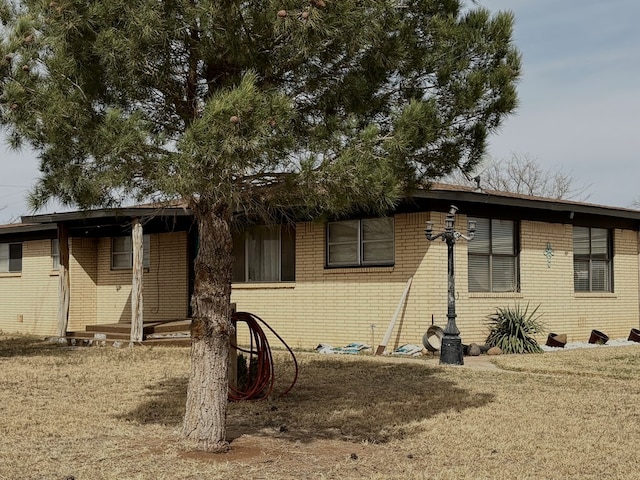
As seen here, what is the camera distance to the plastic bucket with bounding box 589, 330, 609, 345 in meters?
17.2

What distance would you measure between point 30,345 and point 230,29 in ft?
44.9

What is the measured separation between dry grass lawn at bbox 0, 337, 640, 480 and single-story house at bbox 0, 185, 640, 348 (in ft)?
7.71

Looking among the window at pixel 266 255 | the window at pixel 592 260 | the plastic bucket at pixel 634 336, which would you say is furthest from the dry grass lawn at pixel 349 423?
the plastic bucket at pixel 634 336

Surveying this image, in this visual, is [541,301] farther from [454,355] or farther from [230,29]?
[230,29]

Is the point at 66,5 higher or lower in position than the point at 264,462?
higher

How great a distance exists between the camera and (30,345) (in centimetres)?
1795

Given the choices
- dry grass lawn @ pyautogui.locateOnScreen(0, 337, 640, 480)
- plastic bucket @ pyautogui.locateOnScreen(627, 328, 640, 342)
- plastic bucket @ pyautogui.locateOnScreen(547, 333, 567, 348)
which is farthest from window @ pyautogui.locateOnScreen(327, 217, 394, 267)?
plastic bucket @ pyautogui.locateOnScreen(627, 328, 640, 342)

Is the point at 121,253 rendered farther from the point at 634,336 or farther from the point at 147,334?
the point at 634,336

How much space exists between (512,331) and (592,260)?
4.19 meters

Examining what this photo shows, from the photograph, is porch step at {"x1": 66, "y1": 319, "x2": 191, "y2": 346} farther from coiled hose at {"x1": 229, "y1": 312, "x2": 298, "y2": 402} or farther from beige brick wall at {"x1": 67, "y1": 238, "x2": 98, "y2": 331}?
coiled hose at {"x1": 229, "y1": 312, "x2": 298, "y2": 402}

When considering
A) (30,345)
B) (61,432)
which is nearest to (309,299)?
(30,345)

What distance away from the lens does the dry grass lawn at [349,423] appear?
6.38 meters

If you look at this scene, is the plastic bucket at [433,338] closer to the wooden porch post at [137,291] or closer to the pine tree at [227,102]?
the wooden porch post at [137,291]

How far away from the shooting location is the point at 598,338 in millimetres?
17250
